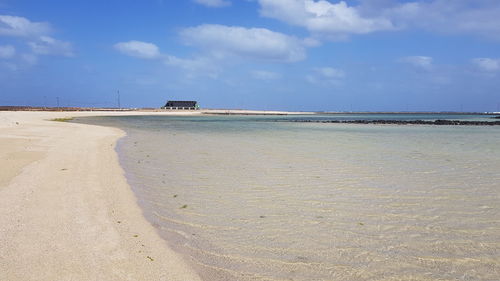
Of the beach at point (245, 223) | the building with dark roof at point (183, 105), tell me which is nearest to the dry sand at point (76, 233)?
the beach at point (245, 223)

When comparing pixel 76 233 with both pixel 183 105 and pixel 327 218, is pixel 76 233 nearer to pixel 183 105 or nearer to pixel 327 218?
pixel 327 218

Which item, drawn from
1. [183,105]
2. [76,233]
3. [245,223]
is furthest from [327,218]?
[183,105]

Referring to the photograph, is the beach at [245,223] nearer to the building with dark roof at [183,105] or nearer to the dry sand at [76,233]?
the dry sand at [76,233]

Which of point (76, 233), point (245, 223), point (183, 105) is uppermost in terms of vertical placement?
point (183, 105)

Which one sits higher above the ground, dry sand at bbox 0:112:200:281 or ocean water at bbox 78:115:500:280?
dry sand at bbox 0:112:200:281

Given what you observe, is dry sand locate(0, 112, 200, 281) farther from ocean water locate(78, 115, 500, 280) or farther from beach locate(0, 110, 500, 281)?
ocean water locate(78, 115, 500, 280)

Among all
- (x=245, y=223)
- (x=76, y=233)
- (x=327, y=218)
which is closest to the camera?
(x=76, y=233)

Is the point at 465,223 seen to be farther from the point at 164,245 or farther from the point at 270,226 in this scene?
the point at 164,245

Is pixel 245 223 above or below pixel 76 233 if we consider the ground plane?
below

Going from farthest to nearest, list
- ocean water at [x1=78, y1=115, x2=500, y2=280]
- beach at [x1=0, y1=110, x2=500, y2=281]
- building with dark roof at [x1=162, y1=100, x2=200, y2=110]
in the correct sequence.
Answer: building with dark roof at [x1=162, y1=100, x2=200, y2=110] < ocean water at [x1=78, y1=115, x2=500, y2=280] < beach at [x1=0, y1=110, x2=500, y2=281]

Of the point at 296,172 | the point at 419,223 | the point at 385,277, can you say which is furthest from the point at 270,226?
the point at 296,172

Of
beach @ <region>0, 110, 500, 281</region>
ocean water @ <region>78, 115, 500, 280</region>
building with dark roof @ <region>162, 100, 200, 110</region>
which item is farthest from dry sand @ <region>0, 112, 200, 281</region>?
building with dark roof @ <region>162, 100, 200, 110</region>

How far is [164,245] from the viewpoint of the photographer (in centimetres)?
499

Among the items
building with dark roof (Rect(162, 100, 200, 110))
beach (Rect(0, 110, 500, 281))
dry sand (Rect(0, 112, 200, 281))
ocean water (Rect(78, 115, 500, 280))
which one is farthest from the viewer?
building with dark roof (Rect(162, 100, 200, 110))
